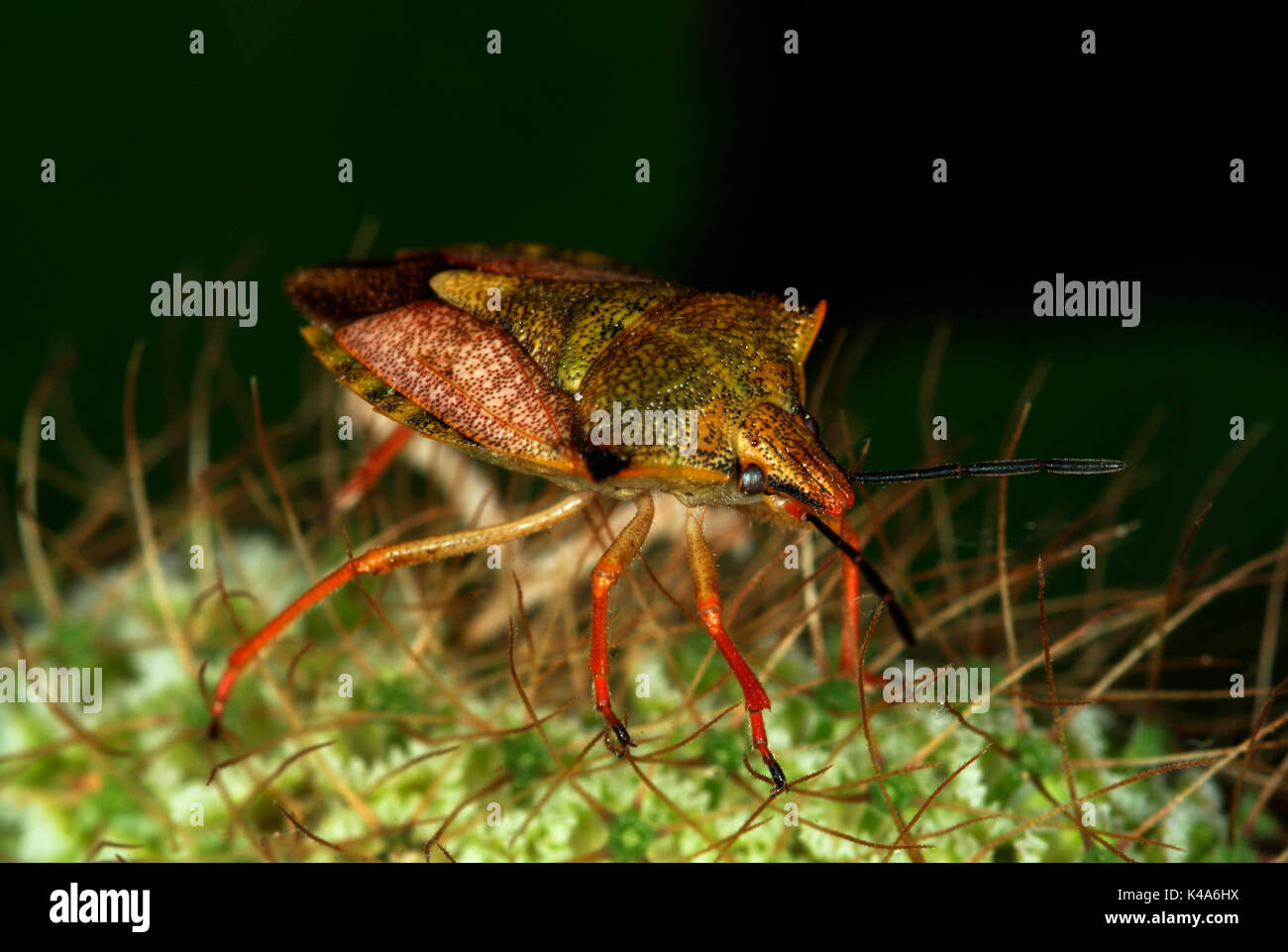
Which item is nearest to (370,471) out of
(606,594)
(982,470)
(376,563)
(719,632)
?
(376,563)

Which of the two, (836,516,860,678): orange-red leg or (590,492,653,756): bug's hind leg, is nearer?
(590,492,653,756): bug's hind leg

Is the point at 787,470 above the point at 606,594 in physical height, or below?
above

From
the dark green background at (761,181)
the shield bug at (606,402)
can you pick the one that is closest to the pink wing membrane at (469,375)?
the shield bug at (606,402)

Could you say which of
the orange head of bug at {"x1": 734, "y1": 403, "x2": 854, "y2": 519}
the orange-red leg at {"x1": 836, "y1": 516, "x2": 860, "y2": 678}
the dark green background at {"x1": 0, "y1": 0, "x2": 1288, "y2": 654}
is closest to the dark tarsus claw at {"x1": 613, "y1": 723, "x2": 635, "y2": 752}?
the orange head of bug at {"x1": 734, "y1": 403, "x2": 854, "y2": 519}

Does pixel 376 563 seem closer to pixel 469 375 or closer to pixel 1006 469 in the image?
pixel 469 375

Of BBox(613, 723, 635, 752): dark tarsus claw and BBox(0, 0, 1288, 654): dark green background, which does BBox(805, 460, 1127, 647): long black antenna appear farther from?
BBox(0, 0, 1288, 654): dark green background

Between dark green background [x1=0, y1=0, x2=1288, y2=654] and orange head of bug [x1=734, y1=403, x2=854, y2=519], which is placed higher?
dark green background [x1=0, y1=0, x2=1288, y2=654]

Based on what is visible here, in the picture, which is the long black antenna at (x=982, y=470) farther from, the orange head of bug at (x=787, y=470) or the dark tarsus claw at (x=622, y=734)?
the dark tarsus claw at (x=622, y=734)
